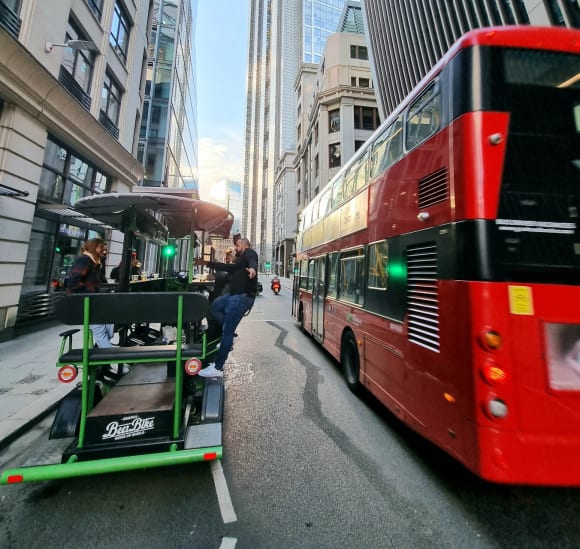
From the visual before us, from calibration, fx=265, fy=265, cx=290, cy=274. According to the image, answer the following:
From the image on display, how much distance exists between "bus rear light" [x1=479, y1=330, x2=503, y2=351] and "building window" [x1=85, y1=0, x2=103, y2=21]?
1537cm

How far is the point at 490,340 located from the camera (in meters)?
2.11

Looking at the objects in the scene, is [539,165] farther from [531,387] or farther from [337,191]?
[337,191]

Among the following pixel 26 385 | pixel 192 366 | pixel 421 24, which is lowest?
pixel 26 385

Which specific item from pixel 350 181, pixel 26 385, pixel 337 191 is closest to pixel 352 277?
pixel 350 181

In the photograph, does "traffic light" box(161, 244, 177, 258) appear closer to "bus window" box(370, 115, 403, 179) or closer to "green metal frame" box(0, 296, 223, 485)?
"green metal frame" box(0, 296, 223, 485)

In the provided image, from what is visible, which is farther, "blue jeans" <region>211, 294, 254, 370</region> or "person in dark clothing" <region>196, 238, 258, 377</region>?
"person in dark clothing" <region>196, 238, 258, 377</region>

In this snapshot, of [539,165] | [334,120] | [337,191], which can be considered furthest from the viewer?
[334,120]

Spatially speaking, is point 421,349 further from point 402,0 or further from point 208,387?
point 402,0

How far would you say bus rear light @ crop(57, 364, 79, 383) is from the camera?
2435 millimetres

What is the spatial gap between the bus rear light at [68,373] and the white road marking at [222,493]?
5.39 ft

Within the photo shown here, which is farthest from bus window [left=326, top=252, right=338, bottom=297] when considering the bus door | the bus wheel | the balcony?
the balcony

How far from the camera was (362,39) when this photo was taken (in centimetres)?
3716

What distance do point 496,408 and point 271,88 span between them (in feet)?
420

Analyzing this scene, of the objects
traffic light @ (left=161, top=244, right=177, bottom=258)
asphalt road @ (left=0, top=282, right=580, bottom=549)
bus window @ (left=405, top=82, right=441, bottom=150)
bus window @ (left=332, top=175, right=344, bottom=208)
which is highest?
bus window @ (left=332, top=175, right=344, bottom=208)
